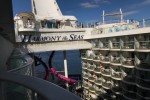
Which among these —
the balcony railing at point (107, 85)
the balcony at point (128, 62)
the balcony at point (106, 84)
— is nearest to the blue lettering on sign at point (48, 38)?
the balcony at point (106, 84)

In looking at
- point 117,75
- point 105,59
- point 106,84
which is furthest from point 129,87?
point 105,59

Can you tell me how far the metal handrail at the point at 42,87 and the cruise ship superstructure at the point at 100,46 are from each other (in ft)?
83.7

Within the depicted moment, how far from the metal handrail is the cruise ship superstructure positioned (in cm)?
2551

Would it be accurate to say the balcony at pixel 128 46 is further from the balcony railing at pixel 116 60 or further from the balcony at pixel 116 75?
the balcony at pixel 116 75

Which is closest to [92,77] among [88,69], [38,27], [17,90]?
[88,69]

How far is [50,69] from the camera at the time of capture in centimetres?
4978

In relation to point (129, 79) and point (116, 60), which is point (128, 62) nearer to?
point (129, 79)

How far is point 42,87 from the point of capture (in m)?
3.60

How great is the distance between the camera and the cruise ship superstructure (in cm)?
3065

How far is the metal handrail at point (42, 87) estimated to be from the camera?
3.30 metres

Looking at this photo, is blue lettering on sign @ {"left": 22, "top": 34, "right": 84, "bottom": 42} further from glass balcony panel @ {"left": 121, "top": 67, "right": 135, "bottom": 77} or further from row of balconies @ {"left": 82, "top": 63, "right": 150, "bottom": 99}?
glass balcony panel @ {"left": 121, "top": 67, "right": 135, "bottom": 77}

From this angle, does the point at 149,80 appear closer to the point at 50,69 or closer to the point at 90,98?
the point at 90,98

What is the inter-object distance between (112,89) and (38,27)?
41.8 ft

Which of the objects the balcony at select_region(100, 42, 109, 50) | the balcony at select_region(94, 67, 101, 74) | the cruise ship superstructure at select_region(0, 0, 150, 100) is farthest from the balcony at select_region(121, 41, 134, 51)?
the balcony at select_region(94, 67, 101, 74)
